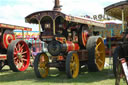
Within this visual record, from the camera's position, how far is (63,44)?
20.1ft

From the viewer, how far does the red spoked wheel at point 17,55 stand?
7281 mm

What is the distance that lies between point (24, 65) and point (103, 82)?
386cm

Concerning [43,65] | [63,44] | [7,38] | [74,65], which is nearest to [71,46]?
[63,44]

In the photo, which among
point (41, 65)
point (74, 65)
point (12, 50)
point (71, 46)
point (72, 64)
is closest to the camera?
point (72, 64)

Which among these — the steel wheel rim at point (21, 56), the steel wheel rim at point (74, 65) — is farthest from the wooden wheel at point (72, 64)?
the steel wheel rim at point (21, 56)

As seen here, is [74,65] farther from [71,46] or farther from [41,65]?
[41,65]

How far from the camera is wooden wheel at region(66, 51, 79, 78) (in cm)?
573

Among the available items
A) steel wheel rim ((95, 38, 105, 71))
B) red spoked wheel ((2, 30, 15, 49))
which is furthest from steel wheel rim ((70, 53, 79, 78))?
red spoked wheel ((2, 30, 15, 49))

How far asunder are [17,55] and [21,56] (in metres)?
0.24

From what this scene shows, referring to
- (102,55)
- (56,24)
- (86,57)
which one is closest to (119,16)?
(102,55)

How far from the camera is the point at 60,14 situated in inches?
235

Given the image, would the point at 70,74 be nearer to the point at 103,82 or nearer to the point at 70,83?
the point at 70,83

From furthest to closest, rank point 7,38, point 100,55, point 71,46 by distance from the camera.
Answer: point 7,38 → point 100,55 → point 71,46

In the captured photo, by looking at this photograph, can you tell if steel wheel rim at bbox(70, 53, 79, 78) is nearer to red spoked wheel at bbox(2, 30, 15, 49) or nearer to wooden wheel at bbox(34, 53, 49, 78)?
wooden wheel at bbox(34, 53, 49, 78)
